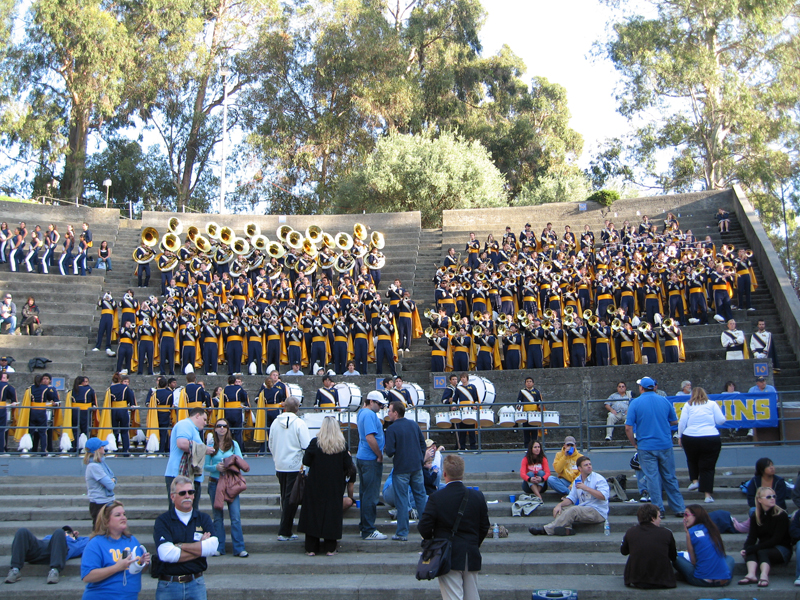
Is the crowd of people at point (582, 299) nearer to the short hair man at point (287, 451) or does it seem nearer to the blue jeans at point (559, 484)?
the blue jeans at point (559, 484)

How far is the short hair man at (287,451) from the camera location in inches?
363

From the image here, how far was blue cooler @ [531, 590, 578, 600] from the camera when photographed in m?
6.94

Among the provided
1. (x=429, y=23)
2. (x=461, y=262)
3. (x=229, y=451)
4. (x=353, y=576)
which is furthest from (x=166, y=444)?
(x=429, y=23)

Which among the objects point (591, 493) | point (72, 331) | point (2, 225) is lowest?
→ point (591, 493)

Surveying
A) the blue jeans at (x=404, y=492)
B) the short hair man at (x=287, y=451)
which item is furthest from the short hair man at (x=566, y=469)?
the short hair man at (x=287, y=451)

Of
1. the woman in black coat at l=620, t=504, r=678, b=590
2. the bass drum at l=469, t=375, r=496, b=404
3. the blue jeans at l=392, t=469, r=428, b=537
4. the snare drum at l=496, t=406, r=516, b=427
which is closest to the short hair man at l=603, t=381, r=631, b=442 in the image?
the snare drum at l=496, t=406, r=516, b=427

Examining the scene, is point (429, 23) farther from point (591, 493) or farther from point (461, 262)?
point (591, 493)

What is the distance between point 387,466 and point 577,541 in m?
3.67

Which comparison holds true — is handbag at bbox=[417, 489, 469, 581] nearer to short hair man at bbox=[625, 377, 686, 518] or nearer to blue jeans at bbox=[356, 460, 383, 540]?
blue jeans at bbox=[356, 460, 383, 540]

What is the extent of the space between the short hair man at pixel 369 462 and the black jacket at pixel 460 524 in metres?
2.79

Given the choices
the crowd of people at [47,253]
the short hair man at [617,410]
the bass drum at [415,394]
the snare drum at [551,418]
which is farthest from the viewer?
the crowd of people at [47,253]

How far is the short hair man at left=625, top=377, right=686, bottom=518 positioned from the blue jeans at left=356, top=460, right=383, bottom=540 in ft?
9.63

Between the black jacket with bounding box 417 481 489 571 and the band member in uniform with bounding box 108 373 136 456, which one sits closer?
the black jacket with bounding box 417 481 489 571

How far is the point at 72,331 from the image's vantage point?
20.4m
